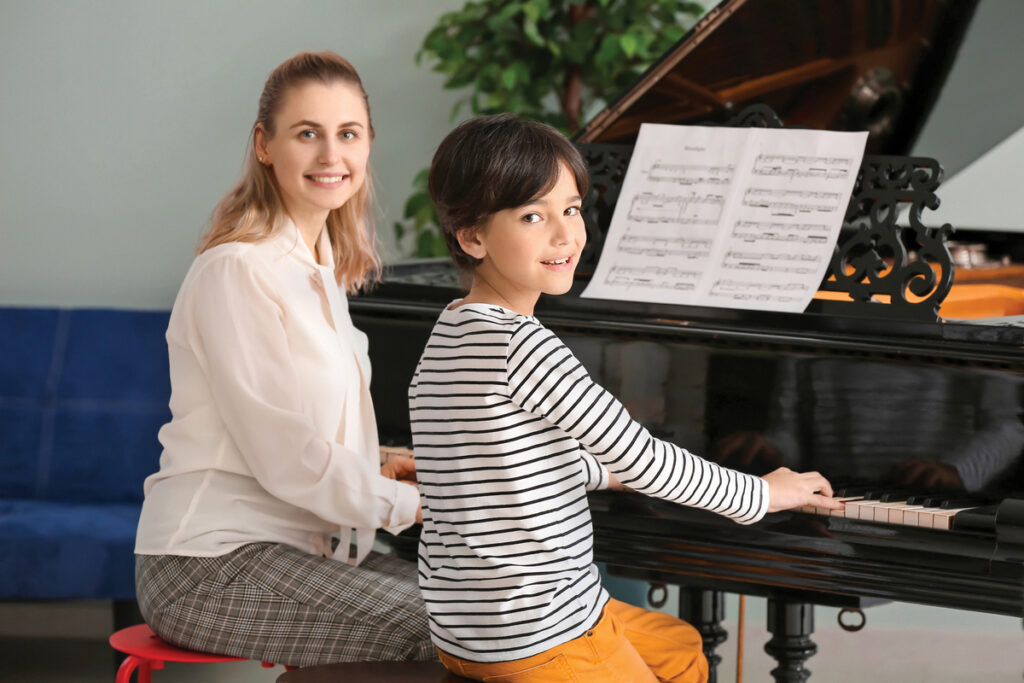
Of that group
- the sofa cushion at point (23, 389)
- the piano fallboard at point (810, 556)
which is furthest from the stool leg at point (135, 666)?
the sofa cushion at point (23, 389)

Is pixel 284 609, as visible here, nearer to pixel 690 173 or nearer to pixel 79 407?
pixel 690 173

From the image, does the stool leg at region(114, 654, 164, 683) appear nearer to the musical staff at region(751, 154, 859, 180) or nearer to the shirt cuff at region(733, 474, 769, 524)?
the shirt cuff at region(733, 474, 769, 524)

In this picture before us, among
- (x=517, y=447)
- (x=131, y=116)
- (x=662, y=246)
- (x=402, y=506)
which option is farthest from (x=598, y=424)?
(x=131, y=116)

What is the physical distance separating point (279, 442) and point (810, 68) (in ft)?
4.94

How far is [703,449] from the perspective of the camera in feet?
6.73

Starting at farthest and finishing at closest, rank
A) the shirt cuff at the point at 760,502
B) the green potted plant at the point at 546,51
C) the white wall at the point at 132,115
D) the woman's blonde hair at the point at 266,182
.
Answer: the white wall at the point at 132,115, the green potted plant at the point at 546,51, the woman's blonde hair at the point at 266,182, the shirt cuff at the point at 760,502

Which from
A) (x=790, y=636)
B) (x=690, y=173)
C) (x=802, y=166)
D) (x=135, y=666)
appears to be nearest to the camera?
(x=135, y=666)

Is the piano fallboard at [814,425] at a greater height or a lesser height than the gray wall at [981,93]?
lesser

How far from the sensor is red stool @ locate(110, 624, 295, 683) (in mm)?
1812

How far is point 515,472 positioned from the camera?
4.57 feet

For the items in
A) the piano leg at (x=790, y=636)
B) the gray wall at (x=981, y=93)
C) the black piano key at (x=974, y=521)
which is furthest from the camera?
the gray wall at (x=981, y=93)

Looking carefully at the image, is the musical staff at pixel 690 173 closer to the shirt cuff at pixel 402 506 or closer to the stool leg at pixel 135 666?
the shirt cuff at pixel 402 506

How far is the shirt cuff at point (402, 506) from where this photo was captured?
6.22 ft

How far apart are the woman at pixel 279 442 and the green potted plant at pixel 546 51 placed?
1766 millimetres
